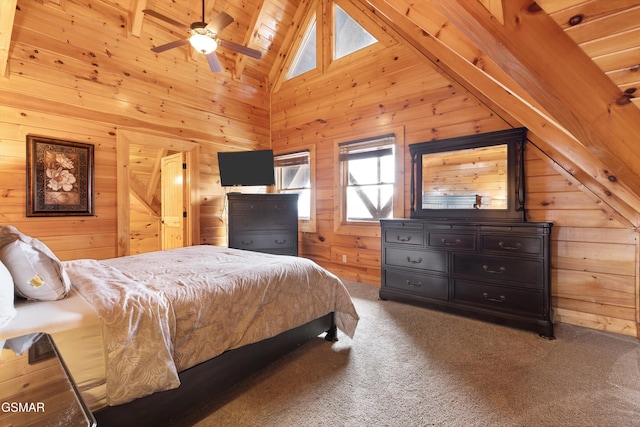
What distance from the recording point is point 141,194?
222 inches

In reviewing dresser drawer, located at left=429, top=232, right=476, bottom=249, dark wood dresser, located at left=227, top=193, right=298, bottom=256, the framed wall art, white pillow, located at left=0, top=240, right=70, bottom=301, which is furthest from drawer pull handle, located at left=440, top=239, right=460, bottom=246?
the framed wall art

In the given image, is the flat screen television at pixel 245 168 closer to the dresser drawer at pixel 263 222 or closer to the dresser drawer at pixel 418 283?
the dresser drawer at pixel 263 222

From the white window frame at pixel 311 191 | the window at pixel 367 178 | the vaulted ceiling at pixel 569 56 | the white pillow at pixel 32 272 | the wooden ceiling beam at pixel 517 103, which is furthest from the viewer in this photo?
the white window frame at pixel 311 191

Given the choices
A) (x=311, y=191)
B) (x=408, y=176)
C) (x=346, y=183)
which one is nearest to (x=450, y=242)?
(x=408, y=176)

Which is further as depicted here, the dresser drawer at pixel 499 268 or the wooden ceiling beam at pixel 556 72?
the dresser drawer at pixel 499 268

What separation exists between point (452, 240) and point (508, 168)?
3.05 ft

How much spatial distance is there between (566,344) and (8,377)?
10.7 feet

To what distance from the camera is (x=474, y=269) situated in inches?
111

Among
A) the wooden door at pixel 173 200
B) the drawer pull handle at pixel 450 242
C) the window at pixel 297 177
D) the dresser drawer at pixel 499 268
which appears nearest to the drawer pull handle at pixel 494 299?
the dresser drawer at pixel 499 268

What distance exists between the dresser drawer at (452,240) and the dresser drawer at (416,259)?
9cm

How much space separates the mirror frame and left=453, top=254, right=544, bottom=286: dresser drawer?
48 centimetres

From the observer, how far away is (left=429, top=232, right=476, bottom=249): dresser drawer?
2838 millimetres

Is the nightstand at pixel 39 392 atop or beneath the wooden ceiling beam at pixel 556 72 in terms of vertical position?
beneath

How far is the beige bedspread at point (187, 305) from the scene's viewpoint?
1.23 meters
